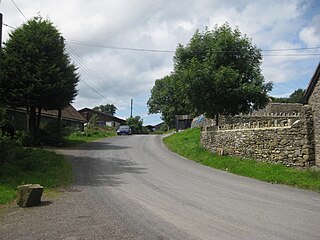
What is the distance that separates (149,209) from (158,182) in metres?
4.80

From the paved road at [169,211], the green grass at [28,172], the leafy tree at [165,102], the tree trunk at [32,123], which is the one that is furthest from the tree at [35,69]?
the leafy tree at [165,102]

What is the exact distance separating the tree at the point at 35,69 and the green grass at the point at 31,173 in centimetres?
757

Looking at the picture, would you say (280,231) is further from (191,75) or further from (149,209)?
(191,75)

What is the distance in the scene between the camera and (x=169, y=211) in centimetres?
917

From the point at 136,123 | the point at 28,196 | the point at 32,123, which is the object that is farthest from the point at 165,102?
the point at 28,196

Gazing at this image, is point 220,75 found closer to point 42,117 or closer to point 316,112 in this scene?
point 316,112

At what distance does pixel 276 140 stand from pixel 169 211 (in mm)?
10602

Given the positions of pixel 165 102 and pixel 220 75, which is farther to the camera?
pixel 165 102

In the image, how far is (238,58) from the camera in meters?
25.9

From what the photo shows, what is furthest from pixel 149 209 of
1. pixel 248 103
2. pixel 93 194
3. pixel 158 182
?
pixel 248 103

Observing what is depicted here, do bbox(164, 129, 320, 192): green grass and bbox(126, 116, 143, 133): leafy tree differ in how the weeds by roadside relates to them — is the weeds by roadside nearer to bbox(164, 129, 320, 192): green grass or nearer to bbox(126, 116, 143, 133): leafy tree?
bbox(164, 129, 320, 192): green grass

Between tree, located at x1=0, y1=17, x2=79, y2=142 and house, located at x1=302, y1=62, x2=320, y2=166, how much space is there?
16.9 metres

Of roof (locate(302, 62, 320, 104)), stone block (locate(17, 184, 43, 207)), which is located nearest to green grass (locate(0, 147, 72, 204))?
stone block (locate(17, 184, 43, 207))

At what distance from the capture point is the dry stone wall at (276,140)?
1666 centimetres
